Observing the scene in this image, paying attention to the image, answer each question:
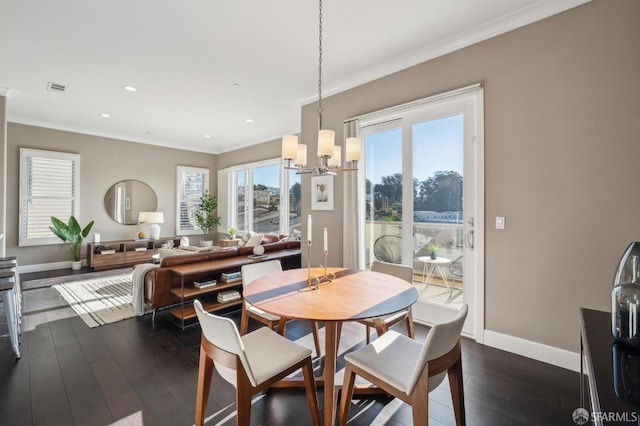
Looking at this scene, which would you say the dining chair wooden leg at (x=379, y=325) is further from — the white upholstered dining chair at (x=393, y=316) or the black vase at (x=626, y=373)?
the black vase at (x=626, y=373)

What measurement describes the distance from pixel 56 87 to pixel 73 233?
3057mm

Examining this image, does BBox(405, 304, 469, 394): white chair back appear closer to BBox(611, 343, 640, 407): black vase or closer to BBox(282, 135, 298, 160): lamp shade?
BBox(611, 343, 640, 407): black vase

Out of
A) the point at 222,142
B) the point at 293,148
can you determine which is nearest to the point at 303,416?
the point at 293,148

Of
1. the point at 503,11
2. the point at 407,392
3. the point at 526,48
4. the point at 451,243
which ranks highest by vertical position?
the point at 503,11

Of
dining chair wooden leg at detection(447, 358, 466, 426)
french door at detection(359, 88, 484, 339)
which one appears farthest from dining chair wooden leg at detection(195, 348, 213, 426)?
french door at detection(359, 88, 484, 339)

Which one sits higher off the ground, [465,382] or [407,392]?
[407,392]

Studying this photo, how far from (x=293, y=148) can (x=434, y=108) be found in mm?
1798

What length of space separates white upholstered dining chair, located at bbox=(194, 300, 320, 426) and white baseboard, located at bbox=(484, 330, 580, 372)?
76.2 inches

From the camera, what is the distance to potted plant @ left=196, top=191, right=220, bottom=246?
305 inches

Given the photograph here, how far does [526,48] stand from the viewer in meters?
2.44

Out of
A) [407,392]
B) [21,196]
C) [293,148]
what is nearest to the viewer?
[407,392]

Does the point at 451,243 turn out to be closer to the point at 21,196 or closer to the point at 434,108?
the point at 434,108

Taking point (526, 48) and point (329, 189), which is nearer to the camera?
point (526, 48)

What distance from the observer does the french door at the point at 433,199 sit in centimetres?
278
